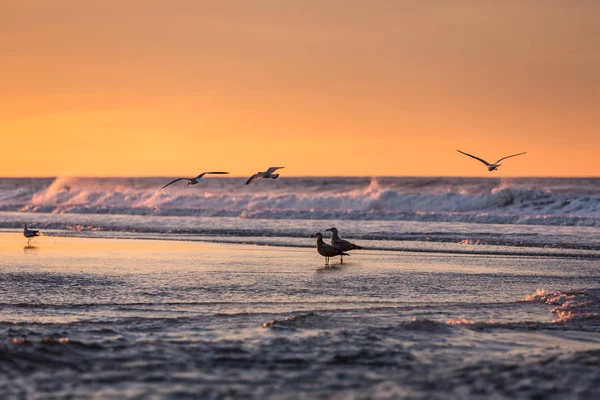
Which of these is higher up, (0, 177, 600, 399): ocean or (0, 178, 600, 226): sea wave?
(0, 178, 600, 226): sea wave

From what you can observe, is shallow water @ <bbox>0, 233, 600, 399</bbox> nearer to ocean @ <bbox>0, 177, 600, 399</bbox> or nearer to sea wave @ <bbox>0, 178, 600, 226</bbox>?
ocean @ <bbox>0, 177, 600, 399</bbox>

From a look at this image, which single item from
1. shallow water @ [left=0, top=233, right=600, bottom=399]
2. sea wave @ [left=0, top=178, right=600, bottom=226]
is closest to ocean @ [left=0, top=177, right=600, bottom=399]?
shallow water @ [left=0, top=233, right=600, bottom=399]

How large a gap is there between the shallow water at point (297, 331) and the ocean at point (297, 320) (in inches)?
1.2

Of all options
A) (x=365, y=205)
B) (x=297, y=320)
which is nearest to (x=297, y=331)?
(x=297, y=320)

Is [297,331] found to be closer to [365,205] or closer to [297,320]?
[297,320]

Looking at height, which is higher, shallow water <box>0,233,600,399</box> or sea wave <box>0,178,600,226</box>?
sea wave <box>0,178,600,226</box>

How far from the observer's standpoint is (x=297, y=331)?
34.1 feet

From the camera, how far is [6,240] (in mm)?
27500

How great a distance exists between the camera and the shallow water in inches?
313

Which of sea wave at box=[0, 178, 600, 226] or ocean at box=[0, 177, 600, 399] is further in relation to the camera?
sea wave at box=[0, 178, 600, 226]

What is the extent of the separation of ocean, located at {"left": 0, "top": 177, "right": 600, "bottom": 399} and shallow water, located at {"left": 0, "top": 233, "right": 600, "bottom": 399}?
0.10 ft

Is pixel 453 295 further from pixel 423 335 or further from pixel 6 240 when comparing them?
pixel 6 240

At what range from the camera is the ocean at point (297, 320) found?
26.3 feet

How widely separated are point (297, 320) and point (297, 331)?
2.13 feet
